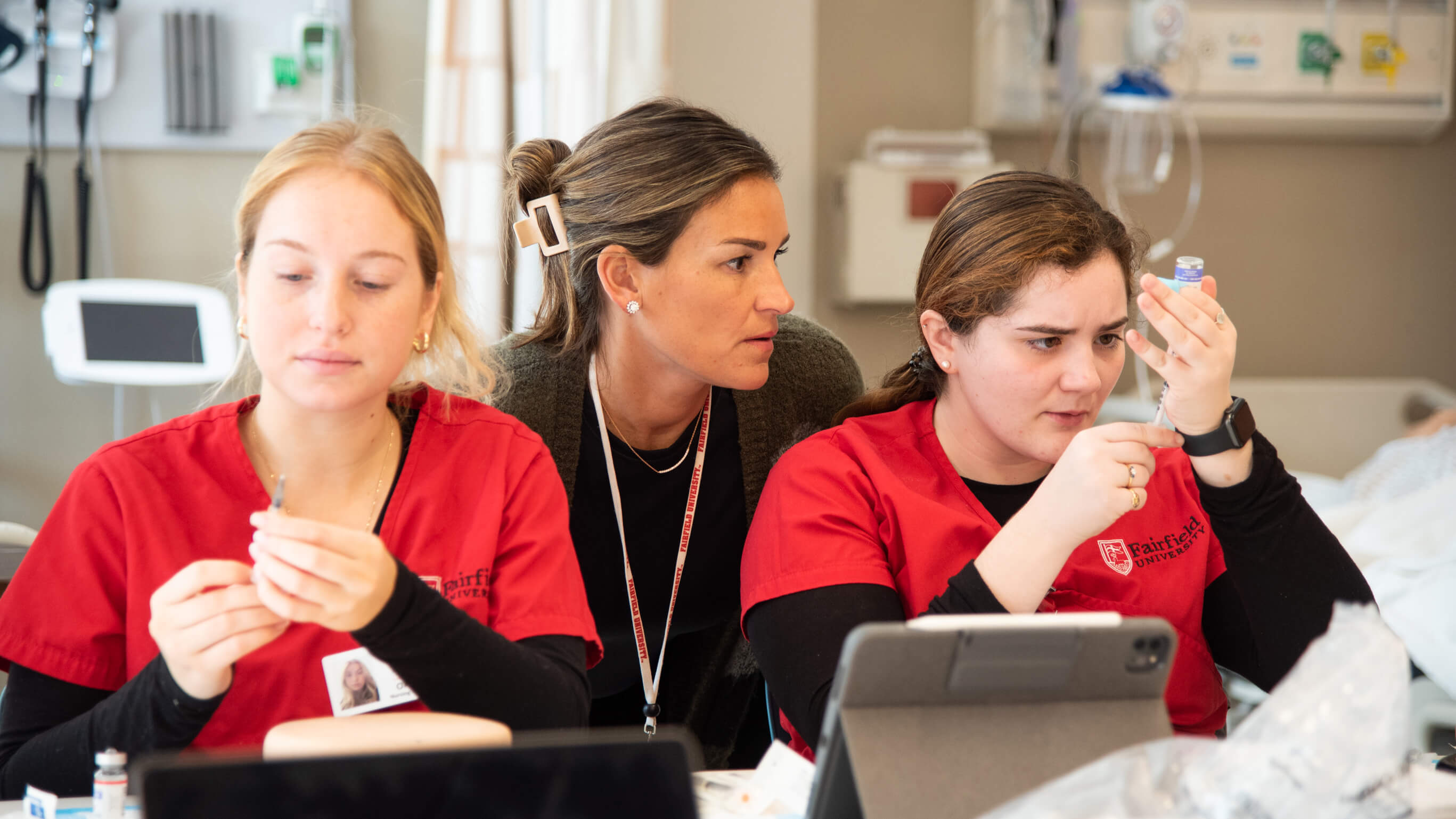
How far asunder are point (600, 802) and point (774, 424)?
1068mm

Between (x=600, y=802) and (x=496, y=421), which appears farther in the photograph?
(x=496, y=421)

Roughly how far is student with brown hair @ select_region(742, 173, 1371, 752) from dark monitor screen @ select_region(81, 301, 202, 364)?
5.21ft

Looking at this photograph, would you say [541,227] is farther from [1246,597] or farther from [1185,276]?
[1246,597]

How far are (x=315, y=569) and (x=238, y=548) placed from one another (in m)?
0.33

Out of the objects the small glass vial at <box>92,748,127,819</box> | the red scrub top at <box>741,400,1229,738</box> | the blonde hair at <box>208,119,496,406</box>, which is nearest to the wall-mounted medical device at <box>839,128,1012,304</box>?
the red scrub top at <box>741,400,1229,738</box>

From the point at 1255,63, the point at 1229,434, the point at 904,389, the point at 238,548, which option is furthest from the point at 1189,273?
the point at 1255,63

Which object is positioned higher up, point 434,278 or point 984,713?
point 434,278

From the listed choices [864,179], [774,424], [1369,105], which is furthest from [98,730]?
[1369,105]

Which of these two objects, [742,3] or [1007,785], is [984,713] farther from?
[742,3]

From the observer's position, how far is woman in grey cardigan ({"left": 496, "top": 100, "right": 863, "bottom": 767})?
4.83 ft

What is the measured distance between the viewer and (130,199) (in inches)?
102

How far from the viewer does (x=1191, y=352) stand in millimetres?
1056

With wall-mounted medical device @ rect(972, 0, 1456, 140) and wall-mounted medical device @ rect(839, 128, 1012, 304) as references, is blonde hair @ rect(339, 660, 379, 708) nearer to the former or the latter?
wall-mounted medical device @ rect(839, 128, 1012, 304)

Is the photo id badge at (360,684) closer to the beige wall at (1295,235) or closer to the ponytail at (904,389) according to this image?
the ponytail at (904,389)
